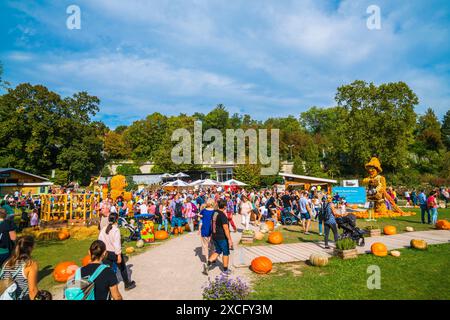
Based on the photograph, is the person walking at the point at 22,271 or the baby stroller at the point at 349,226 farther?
the baby stroller at the point at 349,226

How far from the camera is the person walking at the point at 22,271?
3.78 m

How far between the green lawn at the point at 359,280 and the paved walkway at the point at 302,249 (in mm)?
779

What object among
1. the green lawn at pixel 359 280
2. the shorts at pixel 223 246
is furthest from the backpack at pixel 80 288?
the shorts at pixel 223 246

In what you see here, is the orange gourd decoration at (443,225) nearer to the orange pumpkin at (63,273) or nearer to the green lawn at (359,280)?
the green lawn at (359,280)

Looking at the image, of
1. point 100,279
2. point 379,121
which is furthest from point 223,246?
point 379,121

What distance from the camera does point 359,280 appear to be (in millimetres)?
6039

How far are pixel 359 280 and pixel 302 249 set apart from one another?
10.1 ft

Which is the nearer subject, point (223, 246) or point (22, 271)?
point (22, 271)

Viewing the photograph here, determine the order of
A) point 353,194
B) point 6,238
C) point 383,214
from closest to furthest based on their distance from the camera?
point 6,238 → point 383,214 → point 353,194

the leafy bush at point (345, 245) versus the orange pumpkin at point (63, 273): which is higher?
the leafy bush at point (345, 245)

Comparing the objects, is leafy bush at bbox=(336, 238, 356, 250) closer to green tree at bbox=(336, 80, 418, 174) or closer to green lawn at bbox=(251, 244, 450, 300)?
green lawn at bbox=(251, 244, 450, 300)

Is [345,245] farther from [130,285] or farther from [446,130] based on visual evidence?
[446,130]
